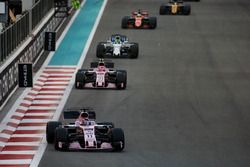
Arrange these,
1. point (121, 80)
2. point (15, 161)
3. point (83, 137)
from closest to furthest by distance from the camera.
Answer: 1. point (15, 161)
2. point (83, 137)
3. point (121, 80)

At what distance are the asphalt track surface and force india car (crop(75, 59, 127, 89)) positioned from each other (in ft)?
1.35

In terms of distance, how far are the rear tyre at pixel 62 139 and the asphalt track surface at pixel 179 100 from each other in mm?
238

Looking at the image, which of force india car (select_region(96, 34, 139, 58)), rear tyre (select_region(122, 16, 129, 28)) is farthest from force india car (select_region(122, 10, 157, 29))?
force india car (select_region(96, 34, 139, 58))

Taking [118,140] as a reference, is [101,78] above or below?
below

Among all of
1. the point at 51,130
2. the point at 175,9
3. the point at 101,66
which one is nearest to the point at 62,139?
the point at 51,130

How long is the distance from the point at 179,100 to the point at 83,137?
26.8 ft

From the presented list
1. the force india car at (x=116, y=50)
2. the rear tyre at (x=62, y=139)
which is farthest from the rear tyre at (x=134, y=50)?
the rear tyre at (x=62, y=139)

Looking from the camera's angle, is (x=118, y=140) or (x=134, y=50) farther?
(x=134, y=50)

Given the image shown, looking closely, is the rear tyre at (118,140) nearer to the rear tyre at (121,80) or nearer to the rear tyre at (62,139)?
the rear tyre at (62,139)

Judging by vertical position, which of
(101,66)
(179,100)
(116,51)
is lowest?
(116,51)

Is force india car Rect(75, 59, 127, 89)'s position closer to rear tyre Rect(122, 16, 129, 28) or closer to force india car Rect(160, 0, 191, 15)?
rear tyre Rect(122, 16, 129, 28)

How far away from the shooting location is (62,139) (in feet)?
79.6

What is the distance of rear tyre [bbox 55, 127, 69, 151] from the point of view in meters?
24.2

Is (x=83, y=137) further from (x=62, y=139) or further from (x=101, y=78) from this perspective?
(x=101, y=78)
